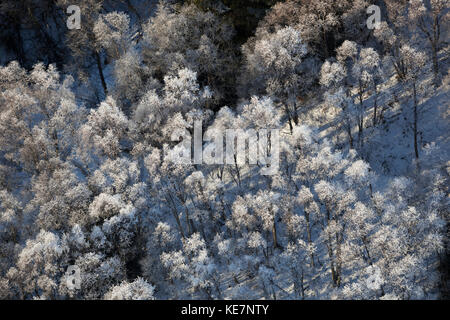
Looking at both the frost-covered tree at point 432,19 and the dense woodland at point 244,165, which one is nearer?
the dense woodland at point 244,165

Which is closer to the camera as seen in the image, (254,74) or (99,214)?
(99,214)

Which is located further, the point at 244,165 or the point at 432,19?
the point at 432,19

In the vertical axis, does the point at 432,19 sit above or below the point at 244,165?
above

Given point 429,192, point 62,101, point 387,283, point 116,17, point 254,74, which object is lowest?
point 387,283

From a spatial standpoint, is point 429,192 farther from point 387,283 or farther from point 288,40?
point 288,40

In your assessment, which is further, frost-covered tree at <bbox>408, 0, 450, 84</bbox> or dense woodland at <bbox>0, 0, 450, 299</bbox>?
frost-covered tree at <bbox>408, 0, 450, 84</bbox>

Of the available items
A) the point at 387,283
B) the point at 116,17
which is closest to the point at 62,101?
the point at 116,17
